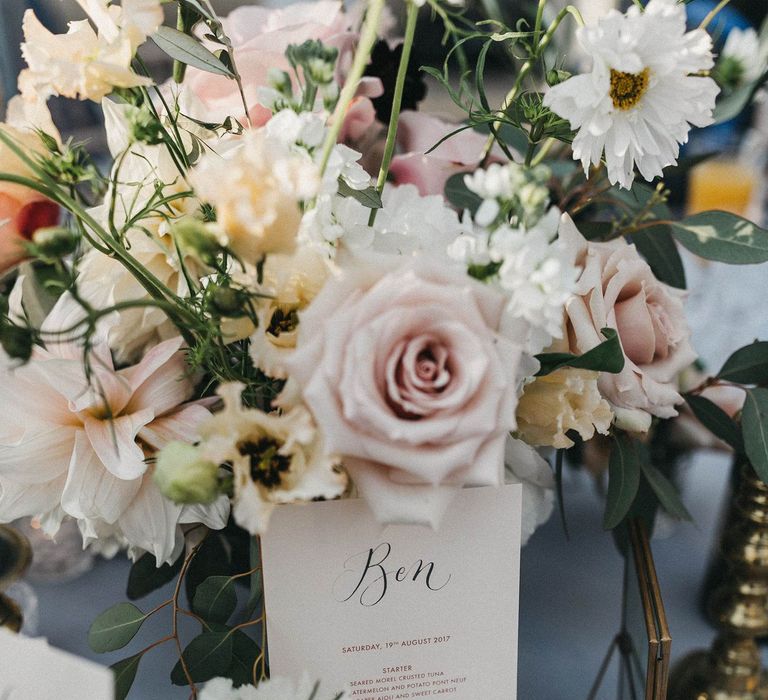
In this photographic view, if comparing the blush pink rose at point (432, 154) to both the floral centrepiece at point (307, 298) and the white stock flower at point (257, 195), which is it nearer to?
the floral centrepiece at point (307, 298)

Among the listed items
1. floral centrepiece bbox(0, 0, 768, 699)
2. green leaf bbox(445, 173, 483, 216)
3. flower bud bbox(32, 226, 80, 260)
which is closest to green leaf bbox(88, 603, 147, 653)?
floral centrepiece bbox(0, 0, 768, 699)

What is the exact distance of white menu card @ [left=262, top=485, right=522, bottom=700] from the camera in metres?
0.40

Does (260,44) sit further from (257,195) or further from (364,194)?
(257,195)

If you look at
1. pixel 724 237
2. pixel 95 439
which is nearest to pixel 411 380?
pixel 95 439

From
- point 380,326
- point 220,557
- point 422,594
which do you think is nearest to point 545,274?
point 380,326

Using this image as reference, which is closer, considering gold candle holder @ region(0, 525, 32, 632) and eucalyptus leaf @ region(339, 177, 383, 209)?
eucalyptus leaf @ region(339, 177, 383, 209)

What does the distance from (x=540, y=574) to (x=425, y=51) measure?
0.60 m

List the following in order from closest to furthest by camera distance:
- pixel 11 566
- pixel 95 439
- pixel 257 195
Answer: pixel 257 195, pixel 95 439, pixel 11 566

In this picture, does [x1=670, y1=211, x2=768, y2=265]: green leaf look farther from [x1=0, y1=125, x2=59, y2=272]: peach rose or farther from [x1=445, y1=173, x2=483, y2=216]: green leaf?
Answer: [x1=0, y1=125, x2=59, y2=272]: peach rose

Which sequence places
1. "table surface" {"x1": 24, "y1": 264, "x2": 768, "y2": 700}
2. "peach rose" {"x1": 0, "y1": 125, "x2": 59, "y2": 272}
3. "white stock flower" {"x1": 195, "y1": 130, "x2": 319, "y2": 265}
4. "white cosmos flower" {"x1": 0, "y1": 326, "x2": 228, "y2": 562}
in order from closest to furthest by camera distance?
"white stock flower" {"x1": 195, "y1": 130, "x2": 319, "y2": 265}
"white cosmos flower" {"x1": 0, "y1": 326, "x2": 228, "y2": 562}
"peach rose" {"x1": 0, "y1": 125, "x2": 59, "y2": 272}
"table surface" {"x1": 24, "y1": 264, "x2": 768, "y2": 700}

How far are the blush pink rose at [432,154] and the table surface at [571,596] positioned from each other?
40 cm

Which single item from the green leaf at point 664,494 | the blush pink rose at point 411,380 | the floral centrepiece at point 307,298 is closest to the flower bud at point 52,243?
the floral centrepiece at point 307,298

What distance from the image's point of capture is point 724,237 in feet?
1.68

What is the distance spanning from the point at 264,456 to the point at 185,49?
0.26 meters
